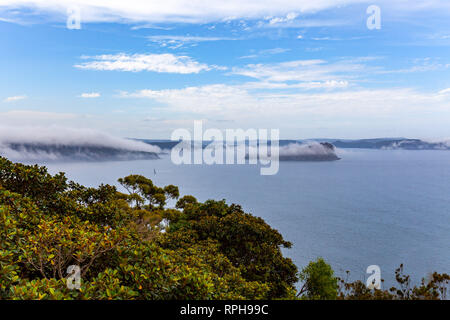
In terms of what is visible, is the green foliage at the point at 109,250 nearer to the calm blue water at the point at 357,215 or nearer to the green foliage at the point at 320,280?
the green foliage at the point at 320,280

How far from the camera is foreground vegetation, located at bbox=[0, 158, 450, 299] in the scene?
17.0 feet

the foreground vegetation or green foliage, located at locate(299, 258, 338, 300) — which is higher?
the foreground vegetation

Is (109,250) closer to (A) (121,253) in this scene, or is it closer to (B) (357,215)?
(A) (121,253)

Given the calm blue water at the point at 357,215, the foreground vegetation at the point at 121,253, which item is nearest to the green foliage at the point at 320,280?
the foreground vegetation at the point at 121,253

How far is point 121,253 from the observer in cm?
591

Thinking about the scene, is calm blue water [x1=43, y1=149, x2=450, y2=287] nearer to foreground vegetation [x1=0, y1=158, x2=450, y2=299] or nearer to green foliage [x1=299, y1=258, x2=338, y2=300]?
green foliage [x1=299, y1=258, x2=338, y2=300]

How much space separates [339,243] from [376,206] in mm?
39536

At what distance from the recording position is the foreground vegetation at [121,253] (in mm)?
5173

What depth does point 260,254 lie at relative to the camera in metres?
12.7

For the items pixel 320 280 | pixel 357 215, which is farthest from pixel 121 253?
pixel 357 215

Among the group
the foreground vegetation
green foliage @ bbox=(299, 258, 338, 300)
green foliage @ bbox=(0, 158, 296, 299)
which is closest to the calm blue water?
green foliage @ bbox=(299, 258, 338, 300)

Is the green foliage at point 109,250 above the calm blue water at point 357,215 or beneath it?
above
